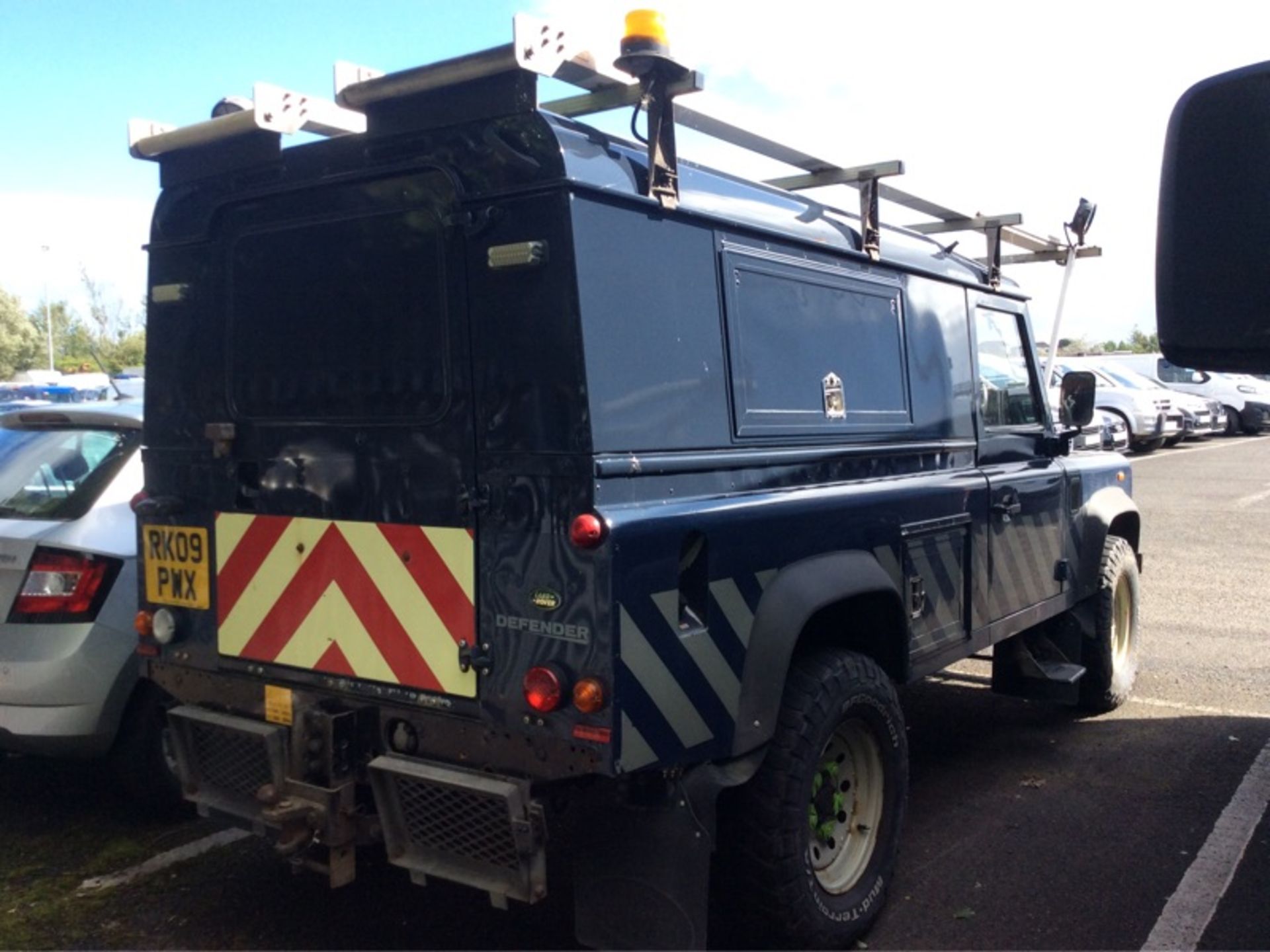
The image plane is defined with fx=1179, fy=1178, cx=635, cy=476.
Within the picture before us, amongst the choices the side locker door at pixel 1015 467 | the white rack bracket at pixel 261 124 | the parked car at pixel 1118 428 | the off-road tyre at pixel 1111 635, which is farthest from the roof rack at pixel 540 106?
the parked car at pixel 1118 428

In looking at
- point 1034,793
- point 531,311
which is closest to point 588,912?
point 531,311

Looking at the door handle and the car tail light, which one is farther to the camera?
the door handle

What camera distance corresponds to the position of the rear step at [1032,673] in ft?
18.3

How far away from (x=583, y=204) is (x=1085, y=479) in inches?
149

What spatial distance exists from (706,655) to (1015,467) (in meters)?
2.73

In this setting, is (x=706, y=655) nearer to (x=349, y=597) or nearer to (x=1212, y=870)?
(x=349, y=597)

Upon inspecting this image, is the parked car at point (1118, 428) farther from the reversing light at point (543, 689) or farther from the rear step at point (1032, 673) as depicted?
the reversing light at point (543, 689)

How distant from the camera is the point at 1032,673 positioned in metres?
5.65

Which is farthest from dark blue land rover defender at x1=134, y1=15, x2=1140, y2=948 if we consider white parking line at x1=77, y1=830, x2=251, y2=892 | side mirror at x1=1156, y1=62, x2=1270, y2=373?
side mirror at x1=1156, y1=62, x2=1270, y2=373

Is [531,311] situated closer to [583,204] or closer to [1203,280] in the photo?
[583,204]

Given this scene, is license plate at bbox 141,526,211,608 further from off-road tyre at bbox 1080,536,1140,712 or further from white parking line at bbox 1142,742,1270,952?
off-road tyre at bbox 1080,536,1140,712

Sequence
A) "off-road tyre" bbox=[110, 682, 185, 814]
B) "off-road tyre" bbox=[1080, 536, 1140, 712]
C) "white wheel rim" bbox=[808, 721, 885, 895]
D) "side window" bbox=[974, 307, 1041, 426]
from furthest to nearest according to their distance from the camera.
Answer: "off-road tyre" bbox=[1080, 536, 1140, 712], "side window" bbox=[974, 307, 1041, 426], "off-road tyre" bbox=[110, 682, 185, 814], "white wheel rim" bbox=[808, 721, 885, 895]

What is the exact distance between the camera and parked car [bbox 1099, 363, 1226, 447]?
74.4 ft

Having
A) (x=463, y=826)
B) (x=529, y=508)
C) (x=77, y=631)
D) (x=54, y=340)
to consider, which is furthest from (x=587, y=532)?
(x=54, y=340)
